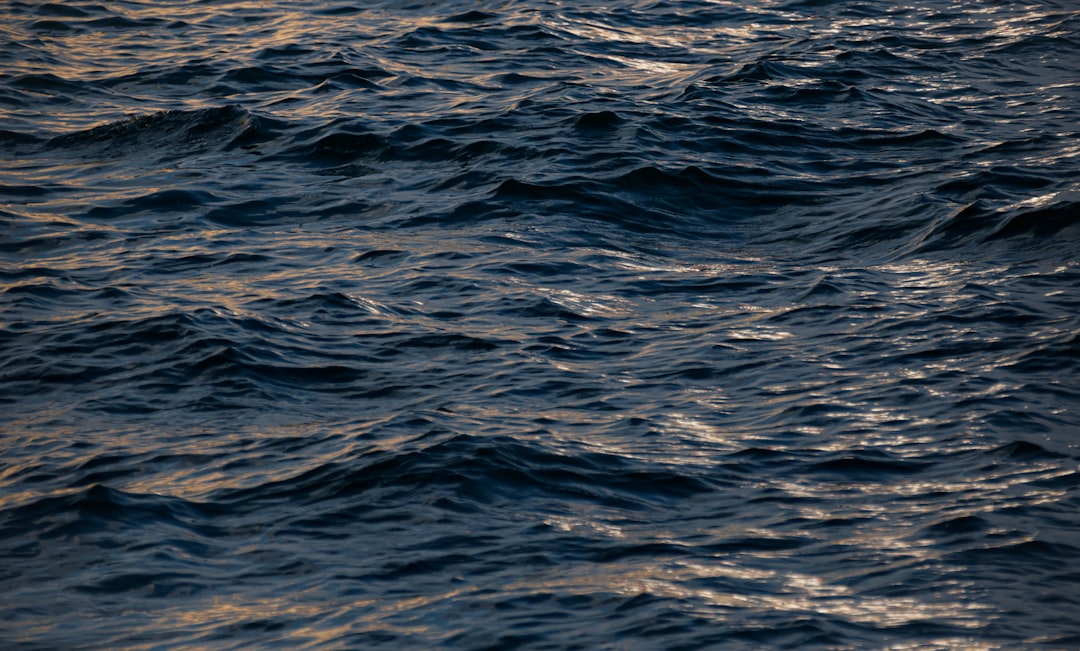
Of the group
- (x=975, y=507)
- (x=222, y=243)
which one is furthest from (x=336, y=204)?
(x=975, y=507)

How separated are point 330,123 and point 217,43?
4.46 m

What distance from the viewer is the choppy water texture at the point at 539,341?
8055 mm

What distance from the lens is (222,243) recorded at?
13672 millimetres

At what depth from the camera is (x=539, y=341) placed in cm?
1158

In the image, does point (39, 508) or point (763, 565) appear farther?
point (39, 508)

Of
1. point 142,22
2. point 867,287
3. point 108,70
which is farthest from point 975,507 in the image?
point 142,22

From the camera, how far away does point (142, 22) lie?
21.1m

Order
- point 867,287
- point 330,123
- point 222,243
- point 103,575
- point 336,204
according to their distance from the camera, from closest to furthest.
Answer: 1. point 103,575
2. point 867,287
3. point 222,243
4. point 336,204
5. point 330,123

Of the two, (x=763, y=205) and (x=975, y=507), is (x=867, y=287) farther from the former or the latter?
(x=975, y=507)

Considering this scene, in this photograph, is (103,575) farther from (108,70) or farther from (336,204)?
(108,70)

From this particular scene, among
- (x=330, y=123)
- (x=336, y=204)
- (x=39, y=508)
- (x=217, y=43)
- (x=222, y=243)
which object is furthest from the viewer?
(x=217, y=43)

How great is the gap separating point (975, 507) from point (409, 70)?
487 inches

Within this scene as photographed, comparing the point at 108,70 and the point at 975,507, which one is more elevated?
the point at 108,70

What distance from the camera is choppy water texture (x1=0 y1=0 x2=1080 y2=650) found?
8.05m
